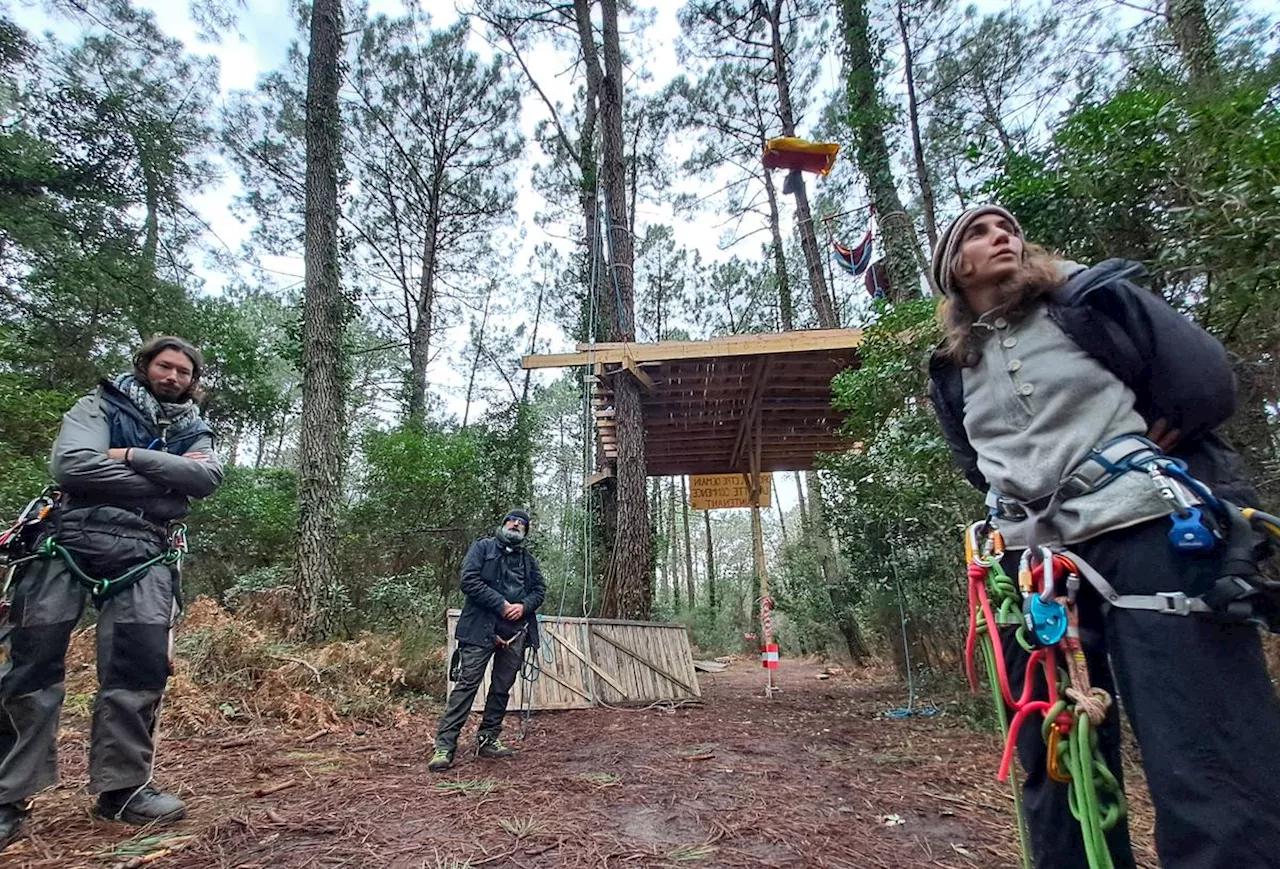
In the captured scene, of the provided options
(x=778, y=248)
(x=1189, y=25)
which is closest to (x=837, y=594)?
(x=1189, y=25)

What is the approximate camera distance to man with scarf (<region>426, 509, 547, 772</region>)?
355 centimetres

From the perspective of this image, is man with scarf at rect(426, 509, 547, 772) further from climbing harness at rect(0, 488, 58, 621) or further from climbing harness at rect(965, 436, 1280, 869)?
climbing harness at rect(965, 436, 1280, 869)

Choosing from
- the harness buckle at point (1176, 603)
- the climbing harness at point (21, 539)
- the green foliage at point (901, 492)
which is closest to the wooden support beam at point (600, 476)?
the green foliage at point (901, 492)

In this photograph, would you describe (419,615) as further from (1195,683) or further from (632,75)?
(632,75)

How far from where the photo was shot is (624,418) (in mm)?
7105

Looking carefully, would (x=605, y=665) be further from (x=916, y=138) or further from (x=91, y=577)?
(x=916, y=138)

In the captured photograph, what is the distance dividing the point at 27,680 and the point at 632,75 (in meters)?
13.5

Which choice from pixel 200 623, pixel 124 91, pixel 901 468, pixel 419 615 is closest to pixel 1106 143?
pixel 901 468

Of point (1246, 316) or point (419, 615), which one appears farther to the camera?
point (419, 615)

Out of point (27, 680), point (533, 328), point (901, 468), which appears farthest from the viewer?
point (533, 328)

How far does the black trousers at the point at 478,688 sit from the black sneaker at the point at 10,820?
5.74ft

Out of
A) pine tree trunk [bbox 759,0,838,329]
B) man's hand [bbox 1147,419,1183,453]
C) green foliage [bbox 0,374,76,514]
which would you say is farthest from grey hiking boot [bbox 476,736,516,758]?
pine tree trunk [bbox 759,0,838,329]

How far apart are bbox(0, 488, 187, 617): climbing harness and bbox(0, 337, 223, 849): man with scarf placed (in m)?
0.01

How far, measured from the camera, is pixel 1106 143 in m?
2.79
